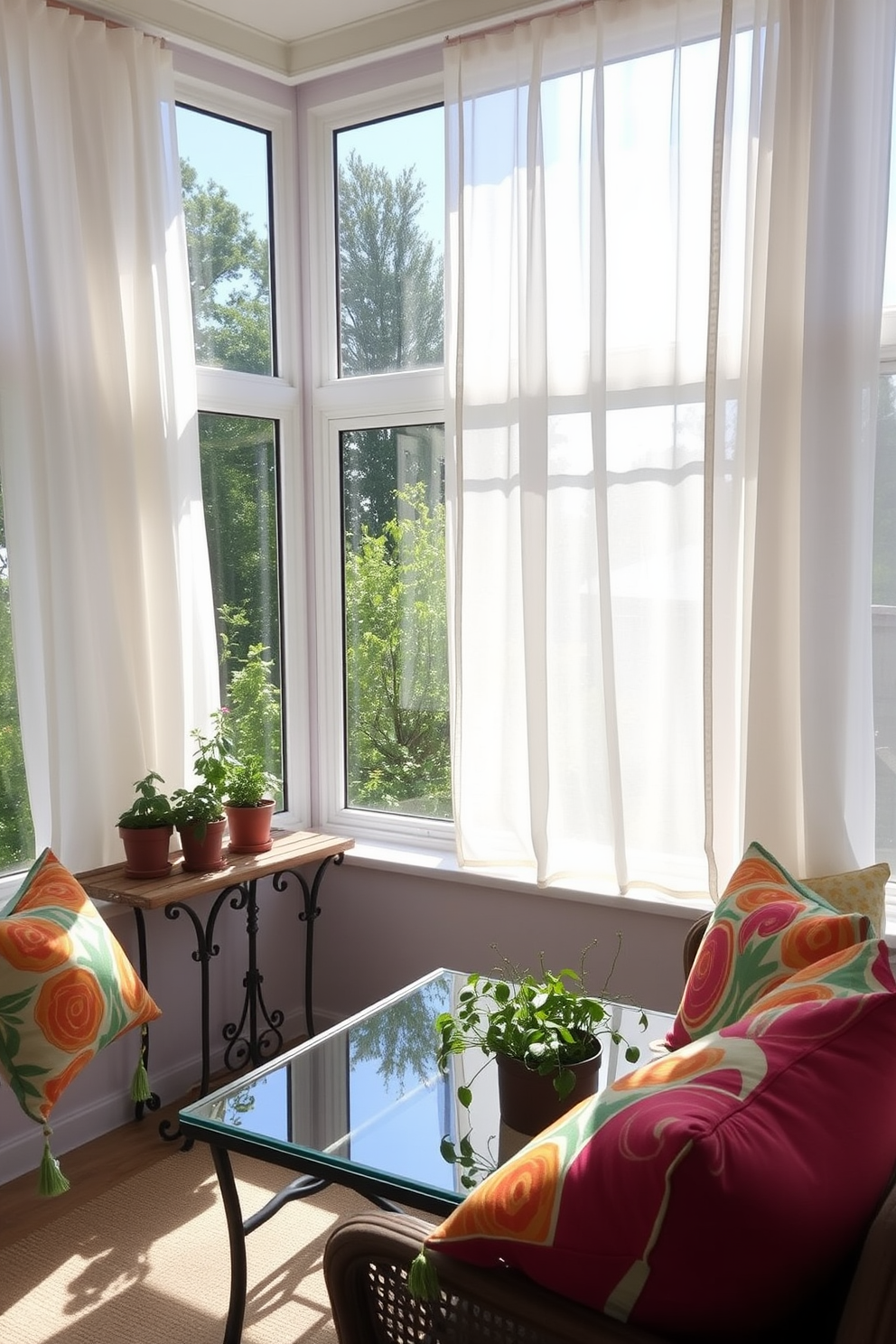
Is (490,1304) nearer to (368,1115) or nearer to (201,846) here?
(368,1115)

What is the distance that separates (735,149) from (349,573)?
177 cm

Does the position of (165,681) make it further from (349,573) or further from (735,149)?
(735,149)

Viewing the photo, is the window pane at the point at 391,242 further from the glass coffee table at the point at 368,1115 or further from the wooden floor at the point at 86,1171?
the wooden floor at the point at 86,1171

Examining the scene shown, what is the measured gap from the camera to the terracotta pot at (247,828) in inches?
135

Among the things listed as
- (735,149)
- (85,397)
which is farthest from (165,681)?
(735,149)

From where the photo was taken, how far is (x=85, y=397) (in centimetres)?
312

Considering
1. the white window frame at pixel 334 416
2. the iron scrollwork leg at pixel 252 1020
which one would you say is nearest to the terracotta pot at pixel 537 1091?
the iron scrollwork leg at pixel 252 1020

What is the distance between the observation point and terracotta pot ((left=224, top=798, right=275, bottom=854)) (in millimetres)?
3418

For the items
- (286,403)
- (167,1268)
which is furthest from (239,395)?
(167,1268)

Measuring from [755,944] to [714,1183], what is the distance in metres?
0.95

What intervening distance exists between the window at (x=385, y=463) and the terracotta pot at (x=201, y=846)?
2.67 ft

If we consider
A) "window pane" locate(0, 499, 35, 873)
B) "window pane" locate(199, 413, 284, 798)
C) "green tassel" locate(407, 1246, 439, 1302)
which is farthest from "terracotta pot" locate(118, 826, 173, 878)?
"green tassel" locate(407, 1246, 439, 1302)

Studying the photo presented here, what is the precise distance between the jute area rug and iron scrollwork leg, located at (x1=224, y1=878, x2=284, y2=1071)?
533mm

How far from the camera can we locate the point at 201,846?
126 inches
